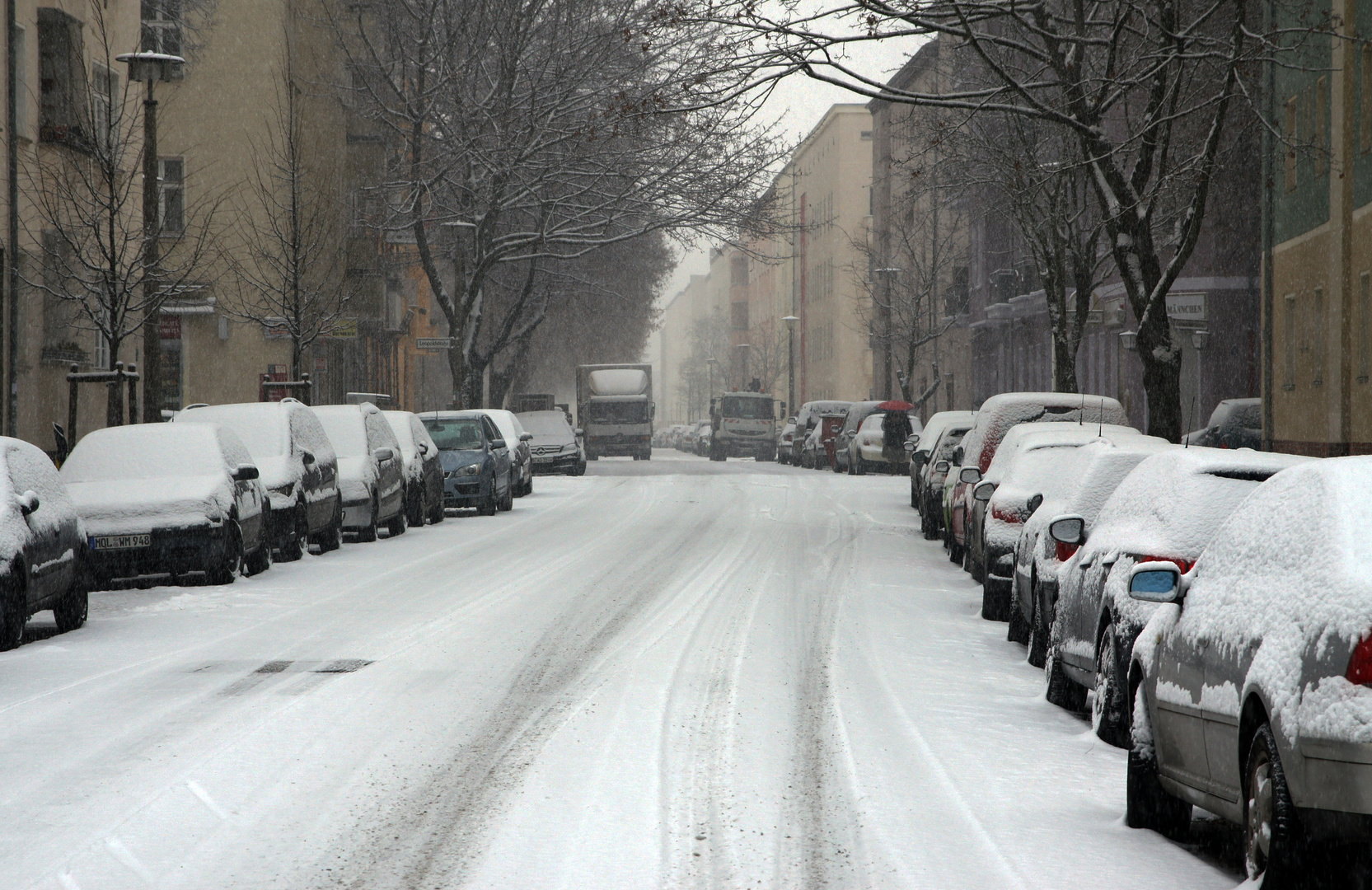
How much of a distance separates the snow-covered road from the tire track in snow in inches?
1.0

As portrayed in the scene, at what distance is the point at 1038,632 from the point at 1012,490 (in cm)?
285

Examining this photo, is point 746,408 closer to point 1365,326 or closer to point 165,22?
point 165,22

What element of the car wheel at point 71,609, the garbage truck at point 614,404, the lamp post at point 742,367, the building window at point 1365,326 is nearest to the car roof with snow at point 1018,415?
the car wheel at point 71,609

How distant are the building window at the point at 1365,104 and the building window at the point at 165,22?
20870 mm

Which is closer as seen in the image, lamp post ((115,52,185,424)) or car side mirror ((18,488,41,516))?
car side mirror ((18,488,41,516))

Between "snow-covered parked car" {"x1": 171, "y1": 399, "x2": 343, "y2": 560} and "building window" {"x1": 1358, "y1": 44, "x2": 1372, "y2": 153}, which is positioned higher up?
"building window" {"x1": 1358, "y1": 44, "x2": 1372, "y2": 153}

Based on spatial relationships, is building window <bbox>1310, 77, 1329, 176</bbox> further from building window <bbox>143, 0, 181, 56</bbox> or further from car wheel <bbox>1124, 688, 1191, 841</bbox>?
car wheel <bbox>1124, 688, 1191, 841</bbox>

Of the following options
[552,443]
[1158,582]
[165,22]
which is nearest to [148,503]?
[1158,582]

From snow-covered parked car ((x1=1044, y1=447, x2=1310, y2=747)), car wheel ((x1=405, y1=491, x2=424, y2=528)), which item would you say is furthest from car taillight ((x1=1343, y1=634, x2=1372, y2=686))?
car wheel ((x1=405, y1=491, x2=424, y2=528))

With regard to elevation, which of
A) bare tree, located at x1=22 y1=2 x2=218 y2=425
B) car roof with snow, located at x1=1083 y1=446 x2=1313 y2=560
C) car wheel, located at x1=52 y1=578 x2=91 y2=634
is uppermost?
bare tree, located at x1=22 y1=2 x2=218 y2=425

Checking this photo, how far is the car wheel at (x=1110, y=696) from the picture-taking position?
8.06 metres

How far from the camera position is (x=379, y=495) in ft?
73.5

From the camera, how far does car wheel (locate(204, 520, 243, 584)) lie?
15.9 meters

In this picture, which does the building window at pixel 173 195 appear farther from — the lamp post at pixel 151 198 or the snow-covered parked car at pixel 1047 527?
the snow-covered parked car at pixel 1047 527
